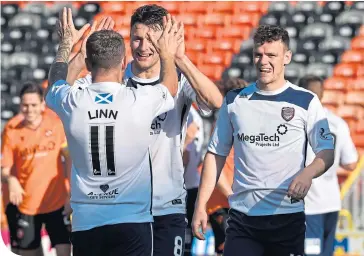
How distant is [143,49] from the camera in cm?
644

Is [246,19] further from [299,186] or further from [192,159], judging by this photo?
[299,186]

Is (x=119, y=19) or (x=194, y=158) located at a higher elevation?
(x=119, y=19)

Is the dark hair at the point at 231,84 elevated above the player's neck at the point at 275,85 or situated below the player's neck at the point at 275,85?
below

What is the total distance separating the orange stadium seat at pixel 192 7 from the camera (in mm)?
19688

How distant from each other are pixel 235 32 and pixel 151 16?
12906 mm

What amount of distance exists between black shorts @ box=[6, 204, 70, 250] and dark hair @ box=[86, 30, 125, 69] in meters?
4.71

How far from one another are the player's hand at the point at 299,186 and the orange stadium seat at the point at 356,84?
1175 cm

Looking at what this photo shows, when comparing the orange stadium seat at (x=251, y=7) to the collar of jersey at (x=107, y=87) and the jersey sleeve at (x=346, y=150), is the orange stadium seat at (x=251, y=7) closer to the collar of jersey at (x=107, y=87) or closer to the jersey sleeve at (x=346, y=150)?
the jersey sleeve at (x=346, y=150)

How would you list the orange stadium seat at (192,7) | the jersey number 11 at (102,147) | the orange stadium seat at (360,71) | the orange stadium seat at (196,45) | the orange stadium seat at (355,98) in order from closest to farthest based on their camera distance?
the jersey number 11 at (102,147)
the orange stadium seat at (355,98)
the orange stadium seat at (360,71)
the orange stadium seat at (196,45)
the orange stadium seat at (192,7)

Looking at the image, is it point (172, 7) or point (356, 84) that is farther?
point (172, 7)

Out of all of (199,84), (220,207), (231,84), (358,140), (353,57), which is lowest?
(358,140)

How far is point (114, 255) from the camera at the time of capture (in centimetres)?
534


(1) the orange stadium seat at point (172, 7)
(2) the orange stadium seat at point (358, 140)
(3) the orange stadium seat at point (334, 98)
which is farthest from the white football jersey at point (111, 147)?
(1) the orange stadium seat at point (172, 7)

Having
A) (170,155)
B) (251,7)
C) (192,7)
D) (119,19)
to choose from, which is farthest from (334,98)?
(170,155)
